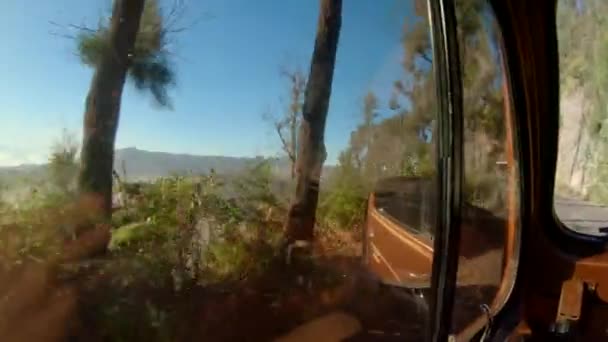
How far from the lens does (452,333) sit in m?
1.38

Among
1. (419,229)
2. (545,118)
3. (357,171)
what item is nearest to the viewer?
(357,171)

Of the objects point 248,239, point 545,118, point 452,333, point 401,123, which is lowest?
point 452,333

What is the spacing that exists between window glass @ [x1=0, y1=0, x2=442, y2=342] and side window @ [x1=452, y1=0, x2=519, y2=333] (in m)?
0.13

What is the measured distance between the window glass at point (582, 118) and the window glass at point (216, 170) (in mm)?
867

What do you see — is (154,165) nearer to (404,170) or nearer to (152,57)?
(152,57)

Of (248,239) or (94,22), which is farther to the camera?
(248,239)

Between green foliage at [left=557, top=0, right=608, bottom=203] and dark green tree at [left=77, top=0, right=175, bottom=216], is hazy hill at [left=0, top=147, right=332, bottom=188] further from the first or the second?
green foliage at [left=557, top=0, right=608, bottom=203]

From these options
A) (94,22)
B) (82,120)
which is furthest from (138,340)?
(94,22)

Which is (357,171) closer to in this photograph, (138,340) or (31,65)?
(138,340)

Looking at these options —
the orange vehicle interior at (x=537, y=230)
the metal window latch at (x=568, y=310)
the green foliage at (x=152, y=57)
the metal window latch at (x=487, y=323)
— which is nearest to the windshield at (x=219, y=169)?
the green foliage at (x=152, y=57)

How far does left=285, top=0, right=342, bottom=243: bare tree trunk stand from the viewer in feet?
3.57

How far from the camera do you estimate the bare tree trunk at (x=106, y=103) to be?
834mm

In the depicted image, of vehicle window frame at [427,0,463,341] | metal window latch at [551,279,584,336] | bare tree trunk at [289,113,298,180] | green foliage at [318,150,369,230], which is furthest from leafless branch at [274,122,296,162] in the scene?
metal window latch at [551,279,584,336]

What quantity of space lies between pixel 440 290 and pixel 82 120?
851 mm
